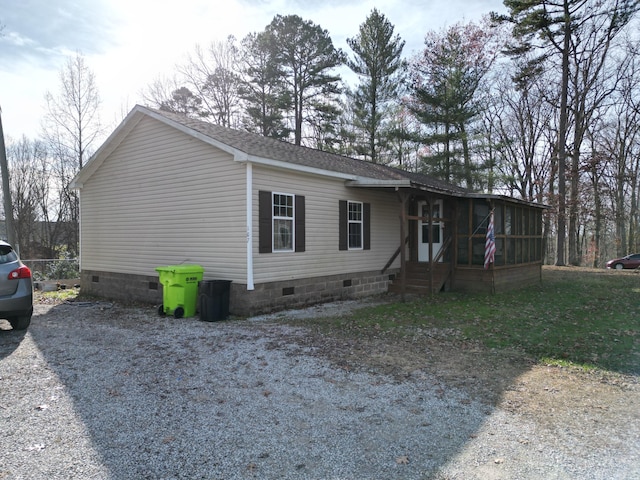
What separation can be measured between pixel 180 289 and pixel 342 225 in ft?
14.9

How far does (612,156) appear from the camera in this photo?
28.0 m

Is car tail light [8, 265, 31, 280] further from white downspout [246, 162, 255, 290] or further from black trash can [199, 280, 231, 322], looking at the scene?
white downspout [246, 162, 255, 290]

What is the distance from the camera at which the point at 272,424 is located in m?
3.74

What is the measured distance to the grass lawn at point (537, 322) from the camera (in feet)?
20.1

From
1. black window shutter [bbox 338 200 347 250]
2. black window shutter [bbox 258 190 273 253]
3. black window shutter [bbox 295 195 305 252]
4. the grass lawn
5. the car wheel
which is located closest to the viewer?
the grass lawn

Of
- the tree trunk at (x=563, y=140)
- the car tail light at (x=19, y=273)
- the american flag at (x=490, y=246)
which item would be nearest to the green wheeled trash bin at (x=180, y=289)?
the car tail light at (x=19, y=273)

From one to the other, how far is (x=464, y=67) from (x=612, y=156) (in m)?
12.3

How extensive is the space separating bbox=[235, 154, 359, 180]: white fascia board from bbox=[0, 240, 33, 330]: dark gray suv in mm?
4210

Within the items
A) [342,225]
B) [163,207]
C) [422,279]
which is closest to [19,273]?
[163,207]

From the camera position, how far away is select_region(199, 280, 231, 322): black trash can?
832 centimetres

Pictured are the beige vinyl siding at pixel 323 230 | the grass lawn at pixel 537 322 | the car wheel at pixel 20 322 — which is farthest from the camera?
the beige vinyl siding at pixel 323 230

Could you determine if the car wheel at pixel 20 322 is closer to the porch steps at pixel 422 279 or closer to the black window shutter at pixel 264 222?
the black window shutter at pixel 264 222

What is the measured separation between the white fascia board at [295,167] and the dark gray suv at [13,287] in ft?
13.8

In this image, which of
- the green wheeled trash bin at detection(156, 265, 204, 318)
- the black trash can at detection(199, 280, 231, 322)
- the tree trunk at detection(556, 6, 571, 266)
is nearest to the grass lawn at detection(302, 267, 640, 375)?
the black trash can at detection(199, 280, 231, 322)
